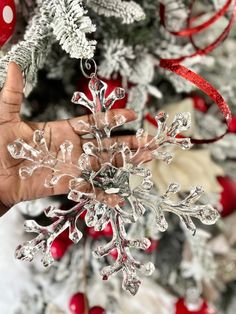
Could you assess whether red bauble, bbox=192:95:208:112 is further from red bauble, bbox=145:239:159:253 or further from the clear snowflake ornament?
the clear snowflake ornament

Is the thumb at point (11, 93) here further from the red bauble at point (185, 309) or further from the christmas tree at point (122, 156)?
the red bauble at point (185, 309)

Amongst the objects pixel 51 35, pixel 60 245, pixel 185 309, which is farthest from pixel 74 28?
pixel 185 309

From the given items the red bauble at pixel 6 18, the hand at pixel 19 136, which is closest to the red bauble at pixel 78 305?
the hand at pixel 19 136

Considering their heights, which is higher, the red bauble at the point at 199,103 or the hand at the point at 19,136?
the hand at the point at 19,136

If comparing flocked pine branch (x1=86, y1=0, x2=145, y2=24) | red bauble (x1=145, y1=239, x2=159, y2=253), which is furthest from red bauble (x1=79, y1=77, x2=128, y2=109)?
red bauble (x1=145, y1=239, x2=159, y2=253)

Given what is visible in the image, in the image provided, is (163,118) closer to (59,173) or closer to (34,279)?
(59,173)
